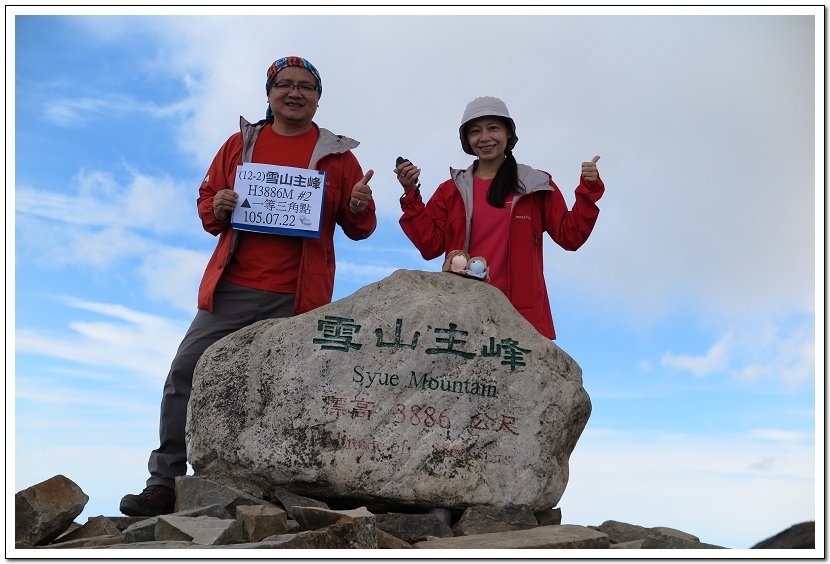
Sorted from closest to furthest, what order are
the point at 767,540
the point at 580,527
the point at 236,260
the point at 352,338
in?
the point at 767,540
the point at 580,527
the point at 352,338
the point at 236,260

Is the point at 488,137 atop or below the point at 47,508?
atop

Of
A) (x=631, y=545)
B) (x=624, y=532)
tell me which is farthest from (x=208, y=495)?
(x=624, y=532)

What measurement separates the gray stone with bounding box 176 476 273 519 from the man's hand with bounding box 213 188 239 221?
7.32ft

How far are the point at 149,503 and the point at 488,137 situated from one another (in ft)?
13.7

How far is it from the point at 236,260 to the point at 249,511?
97.2 inches

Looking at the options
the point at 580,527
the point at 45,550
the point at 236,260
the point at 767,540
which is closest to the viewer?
the point at 767,540

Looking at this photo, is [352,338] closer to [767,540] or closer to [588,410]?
[588,410]

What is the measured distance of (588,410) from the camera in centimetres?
870

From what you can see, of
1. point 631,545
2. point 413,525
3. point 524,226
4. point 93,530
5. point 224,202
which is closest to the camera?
point 631,545

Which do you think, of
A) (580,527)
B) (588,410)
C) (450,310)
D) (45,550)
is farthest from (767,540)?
(45,550)

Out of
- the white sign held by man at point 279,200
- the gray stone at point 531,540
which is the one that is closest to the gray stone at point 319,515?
the gray stone at point 531,540

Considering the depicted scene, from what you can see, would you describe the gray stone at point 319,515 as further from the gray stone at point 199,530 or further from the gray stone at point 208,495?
the gray stone at point 208,495

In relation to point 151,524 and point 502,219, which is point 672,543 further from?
point 151,524

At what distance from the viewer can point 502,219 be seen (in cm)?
896
